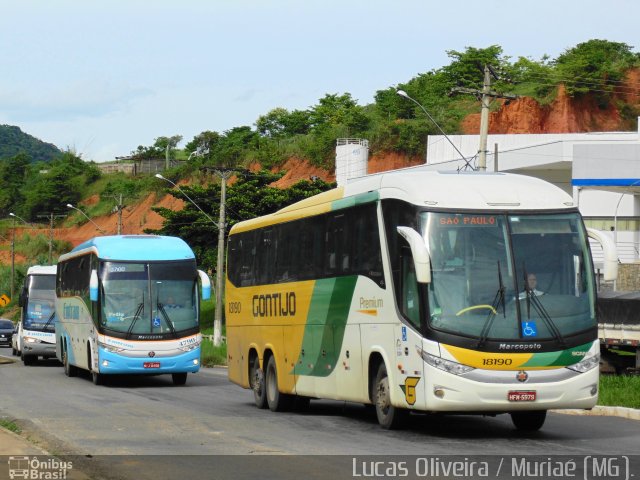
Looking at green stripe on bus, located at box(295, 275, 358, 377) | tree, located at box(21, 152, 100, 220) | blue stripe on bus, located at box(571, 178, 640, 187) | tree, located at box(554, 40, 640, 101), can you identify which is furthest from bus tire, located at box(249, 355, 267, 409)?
tree, located at box(21, 152, 100, 220)

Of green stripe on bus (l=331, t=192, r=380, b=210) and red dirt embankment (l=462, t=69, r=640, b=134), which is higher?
red dirt embankment (l=462, t=69, r=640, b=134)

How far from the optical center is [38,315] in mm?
44188

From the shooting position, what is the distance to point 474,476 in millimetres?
11164

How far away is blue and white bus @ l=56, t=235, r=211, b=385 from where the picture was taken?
28.6 meters

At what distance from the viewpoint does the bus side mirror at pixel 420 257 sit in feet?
47.1

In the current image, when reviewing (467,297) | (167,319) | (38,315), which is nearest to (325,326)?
(467,297)

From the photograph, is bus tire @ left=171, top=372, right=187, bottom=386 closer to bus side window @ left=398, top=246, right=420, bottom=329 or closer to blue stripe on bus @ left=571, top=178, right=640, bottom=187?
bus side window @ left=398, top=246, right=420, bottom=329

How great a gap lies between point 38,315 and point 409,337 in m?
31.4

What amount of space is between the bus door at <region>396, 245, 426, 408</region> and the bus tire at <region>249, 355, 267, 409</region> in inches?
246

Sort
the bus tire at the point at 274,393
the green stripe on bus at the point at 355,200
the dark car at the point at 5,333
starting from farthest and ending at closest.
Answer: the dark car at the point at 5,333 → the bus tire at the point at 274,393 → the green stripe on bus at the point at 355,200

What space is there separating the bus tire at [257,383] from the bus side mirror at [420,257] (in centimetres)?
754

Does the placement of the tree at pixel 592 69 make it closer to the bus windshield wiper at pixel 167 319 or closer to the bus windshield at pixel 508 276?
the bus windshield wiper at pixel 167 319

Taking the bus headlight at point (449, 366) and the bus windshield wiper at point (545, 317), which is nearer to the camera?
the bus headlight at point (449, 366)

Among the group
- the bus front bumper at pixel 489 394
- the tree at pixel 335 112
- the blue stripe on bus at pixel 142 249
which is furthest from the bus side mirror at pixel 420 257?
the tree at pixel 335 112
